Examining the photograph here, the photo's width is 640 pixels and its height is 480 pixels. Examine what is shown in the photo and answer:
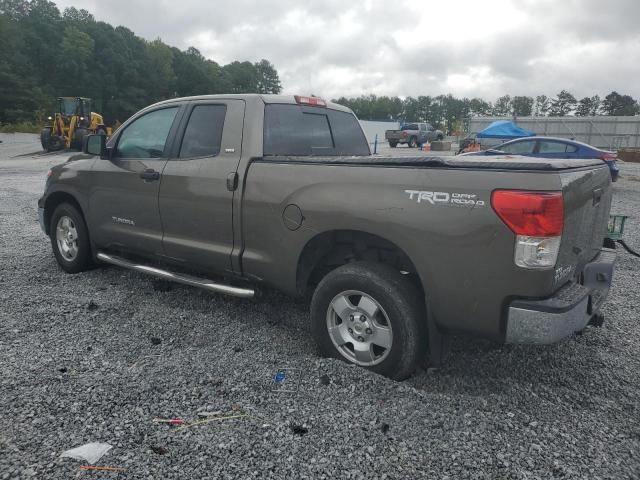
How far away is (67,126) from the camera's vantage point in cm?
2638

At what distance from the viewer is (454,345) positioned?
3875mm

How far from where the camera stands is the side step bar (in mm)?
3855

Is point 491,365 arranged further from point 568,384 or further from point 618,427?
point 618,427

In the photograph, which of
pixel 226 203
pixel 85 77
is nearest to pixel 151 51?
pixel 85 77

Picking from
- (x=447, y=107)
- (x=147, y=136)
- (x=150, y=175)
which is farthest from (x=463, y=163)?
(x=447, y=107)

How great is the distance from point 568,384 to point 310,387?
168 cm

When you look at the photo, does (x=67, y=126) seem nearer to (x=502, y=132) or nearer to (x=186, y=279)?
(x=502, y=132)

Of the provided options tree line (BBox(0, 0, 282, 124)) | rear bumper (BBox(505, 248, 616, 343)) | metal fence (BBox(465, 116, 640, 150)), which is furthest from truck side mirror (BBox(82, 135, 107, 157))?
tree line (BBox(0, 0, 282, 124))

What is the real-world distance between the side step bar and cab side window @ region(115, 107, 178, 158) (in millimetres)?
1010

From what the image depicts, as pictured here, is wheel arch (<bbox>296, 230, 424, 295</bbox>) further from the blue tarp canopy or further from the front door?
the blue tarp canopy

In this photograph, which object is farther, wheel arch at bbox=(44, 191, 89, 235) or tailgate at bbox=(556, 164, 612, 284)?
wheel arch at bbox=(44, 191, 89, 235)

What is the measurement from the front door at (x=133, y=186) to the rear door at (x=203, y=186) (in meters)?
0.18

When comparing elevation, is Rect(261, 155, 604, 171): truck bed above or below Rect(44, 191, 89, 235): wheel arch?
above

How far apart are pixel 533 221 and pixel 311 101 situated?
2.52 metres
